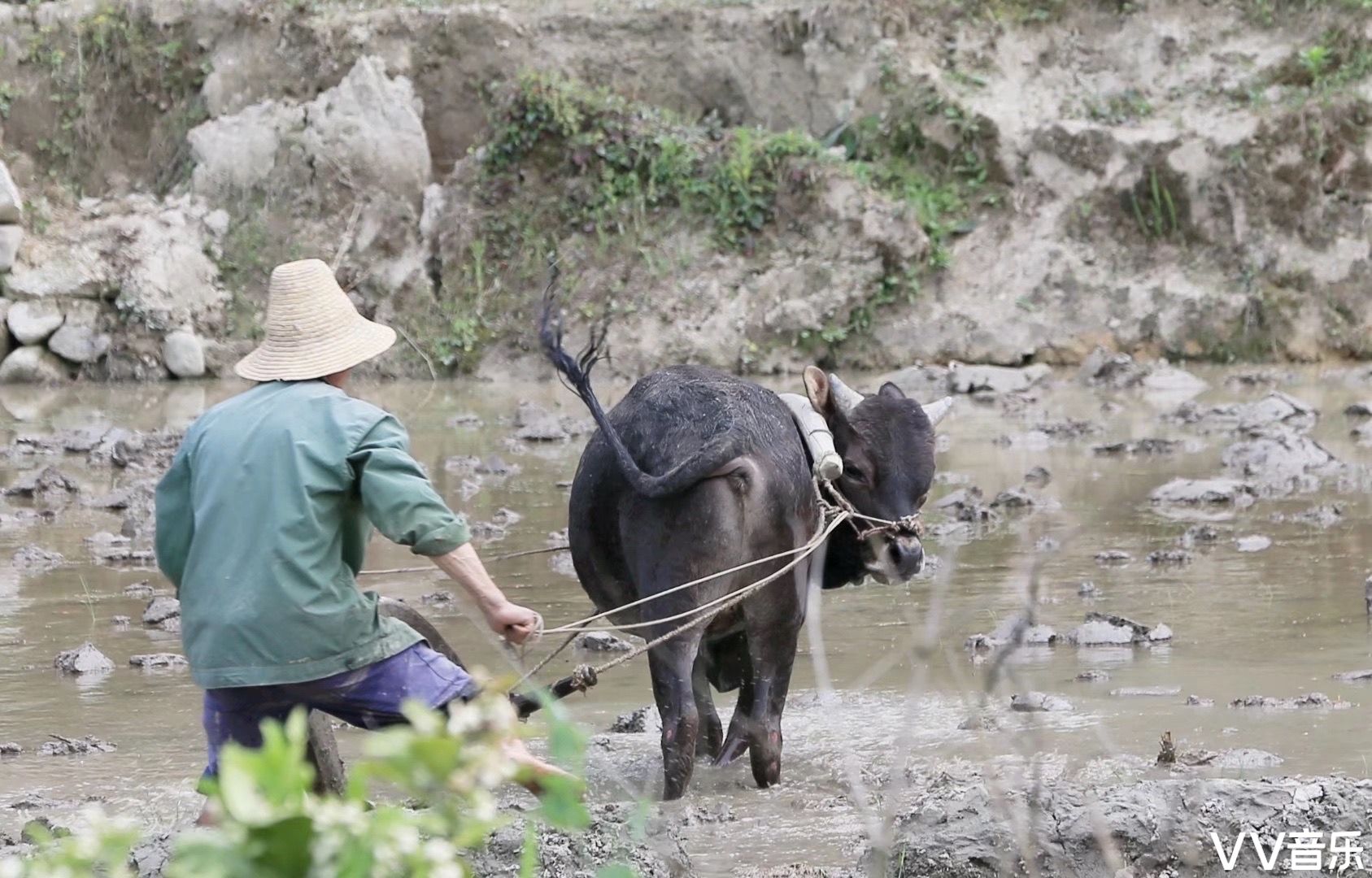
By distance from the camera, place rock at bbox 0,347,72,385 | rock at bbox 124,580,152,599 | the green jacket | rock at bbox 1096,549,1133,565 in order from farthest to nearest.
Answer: rock at bbox 0,347,72,385 → rock at bbox 1096,549,1133,565 → rock at bbox 124,580,152,599 → the green jacket

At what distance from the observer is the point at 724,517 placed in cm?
564

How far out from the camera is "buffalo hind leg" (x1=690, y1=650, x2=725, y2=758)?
629 cm

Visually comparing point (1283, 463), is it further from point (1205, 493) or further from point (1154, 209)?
point (1154, 209)

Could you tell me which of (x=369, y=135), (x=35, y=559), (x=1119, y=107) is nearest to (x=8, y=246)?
(x=369, y=135)

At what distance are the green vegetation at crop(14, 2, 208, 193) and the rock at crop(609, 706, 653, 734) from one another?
1690 centimetres

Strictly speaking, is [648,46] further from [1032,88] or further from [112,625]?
[112,625]

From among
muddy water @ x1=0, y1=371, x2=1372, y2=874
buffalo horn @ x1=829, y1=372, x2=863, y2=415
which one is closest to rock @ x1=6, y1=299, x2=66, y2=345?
muddy water @ x1=0, y1=371, x2=1372, y2=874

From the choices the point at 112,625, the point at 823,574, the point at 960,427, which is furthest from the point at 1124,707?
the point at 960,427

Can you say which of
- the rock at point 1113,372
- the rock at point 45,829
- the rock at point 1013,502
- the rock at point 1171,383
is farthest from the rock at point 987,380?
the rock at point 45,829

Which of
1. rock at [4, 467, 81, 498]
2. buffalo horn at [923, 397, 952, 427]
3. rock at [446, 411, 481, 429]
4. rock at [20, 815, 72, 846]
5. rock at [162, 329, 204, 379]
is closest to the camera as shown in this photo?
rock at [20, 815, 72, 846]

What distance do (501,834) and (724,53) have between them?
18498 millimetres

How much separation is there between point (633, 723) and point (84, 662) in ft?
7.91

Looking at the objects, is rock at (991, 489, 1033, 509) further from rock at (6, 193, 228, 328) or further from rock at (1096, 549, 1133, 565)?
rock at (6, 193, 228, 328)

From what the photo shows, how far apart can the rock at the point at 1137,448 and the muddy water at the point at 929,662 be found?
13.4 inches
